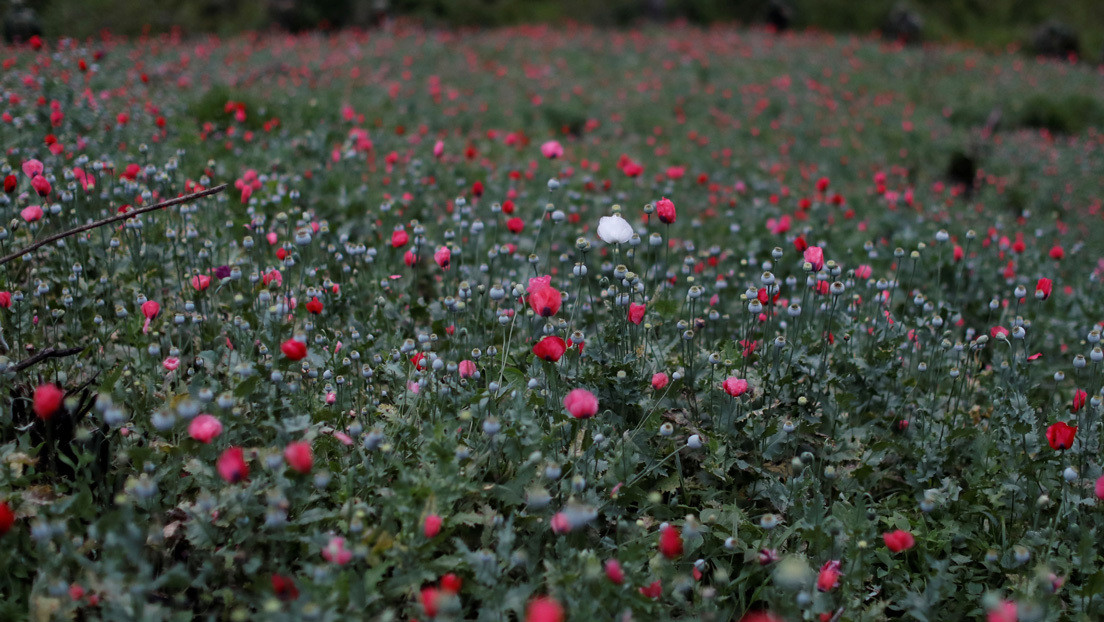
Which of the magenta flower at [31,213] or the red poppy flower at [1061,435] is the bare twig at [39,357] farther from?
the red poppy flower at [1061,435]

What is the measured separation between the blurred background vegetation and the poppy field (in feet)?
29.6

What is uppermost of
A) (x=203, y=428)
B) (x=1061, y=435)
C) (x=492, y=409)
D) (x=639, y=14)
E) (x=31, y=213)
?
(x=639, y=14)

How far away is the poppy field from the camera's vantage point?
2.20 metres

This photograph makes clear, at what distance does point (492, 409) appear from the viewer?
2.73 metres

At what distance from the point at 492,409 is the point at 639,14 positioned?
17.0m

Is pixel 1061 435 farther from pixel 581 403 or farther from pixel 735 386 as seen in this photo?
pixel 581 403

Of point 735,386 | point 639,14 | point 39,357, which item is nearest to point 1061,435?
point 735,386

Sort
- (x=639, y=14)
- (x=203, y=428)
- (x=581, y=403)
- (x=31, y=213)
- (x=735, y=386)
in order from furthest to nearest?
(x=639, y=14) < (x=31, y=213) < (x=735, y=386) < (x=581, y=403) < (x=203, y=428)

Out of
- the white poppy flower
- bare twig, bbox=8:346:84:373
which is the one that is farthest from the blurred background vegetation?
the white poppy flower

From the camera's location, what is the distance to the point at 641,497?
2686 mm

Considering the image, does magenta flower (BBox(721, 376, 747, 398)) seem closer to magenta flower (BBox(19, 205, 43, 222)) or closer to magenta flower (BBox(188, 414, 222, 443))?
magenta flower (BBox(188, 414, 222, 443))

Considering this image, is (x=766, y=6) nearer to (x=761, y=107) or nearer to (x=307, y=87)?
(x=761, y=107)

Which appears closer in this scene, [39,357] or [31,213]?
[39,357]

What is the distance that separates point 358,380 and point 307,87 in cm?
722
